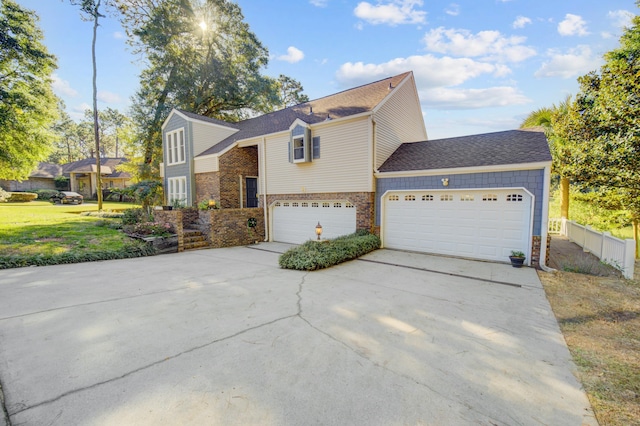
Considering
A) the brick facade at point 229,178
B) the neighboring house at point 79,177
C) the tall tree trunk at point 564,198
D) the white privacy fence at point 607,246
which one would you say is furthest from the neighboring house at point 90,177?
the tall tree trunk at point 564,198

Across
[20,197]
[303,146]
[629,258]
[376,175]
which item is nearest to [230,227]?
[303,146]

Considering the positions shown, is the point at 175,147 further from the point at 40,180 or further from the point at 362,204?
the point at 40,180

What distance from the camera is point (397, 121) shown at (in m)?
11.9

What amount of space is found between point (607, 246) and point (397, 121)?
8.30 metres

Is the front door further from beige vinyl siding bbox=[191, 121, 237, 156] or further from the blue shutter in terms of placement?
the blue shutter

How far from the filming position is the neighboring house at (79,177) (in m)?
33.5

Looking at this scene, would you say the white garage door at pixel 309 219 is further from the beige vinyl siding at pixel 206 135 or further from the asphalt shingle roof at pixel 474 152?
the beige vinyl siding at pixel 206 135

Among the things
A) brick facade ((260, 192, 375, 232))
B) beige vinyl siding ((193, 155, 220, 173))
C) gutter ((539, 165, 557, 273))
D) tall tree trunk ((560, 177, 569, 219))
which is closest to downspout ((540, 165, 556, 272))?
gutter ((539, 165, 557, 273))

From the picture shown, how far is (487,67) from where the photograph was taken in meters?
11.3

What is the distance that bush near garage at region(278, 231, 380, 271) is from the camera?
7551 millimetres

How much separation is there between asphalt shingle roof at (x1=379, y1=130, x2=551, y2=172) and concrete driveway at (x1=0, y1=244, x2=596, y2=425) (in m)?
4.00

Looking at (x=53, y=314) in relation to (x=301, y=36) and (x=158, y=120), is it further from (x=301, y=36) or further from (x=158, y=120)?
(x=158, y=120)

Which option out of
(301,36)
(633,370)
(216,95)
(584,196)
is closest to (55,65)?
(216,95)

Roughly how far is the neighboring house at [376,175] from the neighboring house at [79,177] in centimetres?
2568
